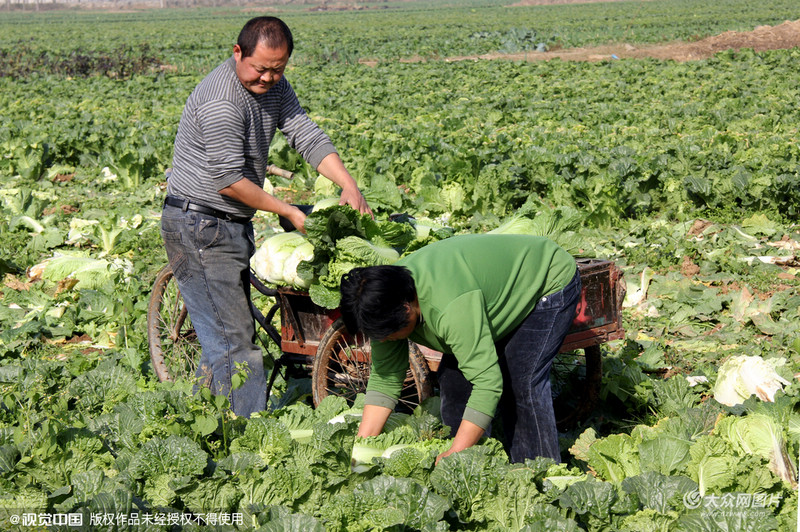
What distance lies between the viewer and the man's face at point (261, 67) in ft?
12.1

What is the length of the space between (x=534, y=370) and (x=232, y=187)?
1691 millimetres

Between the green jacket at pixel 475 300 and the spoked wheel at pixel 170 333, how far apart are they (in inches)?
83.0

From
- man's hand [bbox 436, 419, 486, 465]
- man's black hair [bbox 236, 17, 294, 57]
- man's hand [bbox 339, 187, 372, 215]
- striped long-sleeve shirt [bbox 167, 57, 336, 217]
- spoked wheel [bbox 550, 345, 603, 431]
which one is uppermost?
man's black hair [bbox 236, 17, 294, 57]

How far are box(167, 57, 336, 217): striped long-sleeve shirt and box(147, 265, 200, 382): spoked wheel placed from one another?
3.84 ft

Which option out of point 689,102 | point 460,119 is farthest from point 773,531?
point 689,102

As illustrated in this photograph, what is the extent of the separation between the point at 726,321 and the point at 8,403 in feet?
15.3

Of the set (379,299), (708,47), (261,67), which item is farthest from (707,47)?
(379,299)

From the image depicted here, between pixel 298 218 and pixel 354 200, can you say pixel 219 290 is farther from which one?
pixel 354 200

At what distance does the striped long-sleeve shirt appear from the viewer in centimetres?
380

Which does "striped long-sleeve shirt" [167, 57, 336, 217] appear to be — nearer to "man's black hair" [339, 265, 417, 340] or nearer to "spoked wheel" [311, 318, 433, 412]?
"spoked wheel" [311, 318, 433, 412]

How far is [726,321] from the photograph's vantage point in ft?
18.7

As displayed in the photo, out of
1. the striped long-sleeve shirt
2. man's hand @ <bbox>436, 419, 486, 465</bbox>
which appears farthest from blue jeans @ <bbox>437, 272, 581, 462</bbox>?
the striped long-sleeve shirt

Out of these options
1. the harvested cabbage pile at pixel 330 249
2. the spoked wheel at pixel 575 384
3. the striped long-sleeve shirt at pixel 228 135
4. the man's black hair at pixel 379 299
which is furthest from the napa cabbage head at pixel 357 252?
the spoked wheel at pixel 575 384

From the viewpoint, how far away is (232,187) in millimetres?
3830
